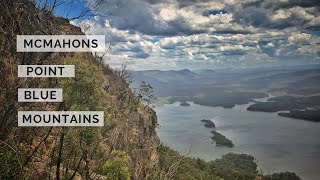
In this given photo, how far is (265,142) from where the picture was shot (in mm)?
152750

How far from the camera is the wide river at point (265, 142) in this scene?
115 m

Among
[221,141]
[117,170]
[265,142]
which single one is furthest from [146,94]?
[265,142]

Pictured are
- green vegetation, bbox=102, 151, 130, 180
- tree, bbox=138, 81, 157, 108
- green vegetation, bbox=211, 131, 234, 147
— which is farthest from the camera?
green vegetation, bbox=211, 131, 234, 147

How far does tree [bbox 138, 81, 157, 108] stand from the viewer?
226 feet

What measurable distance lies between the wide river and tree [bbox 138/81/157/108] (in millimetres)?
33423

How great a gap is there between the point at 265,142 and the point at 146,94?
9992 cm

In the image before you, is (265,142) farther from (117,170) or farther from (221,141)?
(117,170)

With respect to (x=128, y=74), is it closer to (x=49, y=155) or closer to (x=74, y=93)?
(x=49, y=155)

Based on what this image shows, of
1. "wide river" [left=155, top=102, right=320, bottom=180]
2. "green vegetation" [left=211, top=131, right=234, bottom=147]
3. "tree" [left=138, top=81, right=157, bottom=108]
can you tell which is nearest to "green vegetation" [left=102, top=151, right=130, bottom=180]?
"tree" [left=138, top=81, right=157, bottom=108]

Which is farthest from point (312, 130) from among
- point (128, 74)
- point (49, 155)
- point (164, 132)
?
point (49, 155)

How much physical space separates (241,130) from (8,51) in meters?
172

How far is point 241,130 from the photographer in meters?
180

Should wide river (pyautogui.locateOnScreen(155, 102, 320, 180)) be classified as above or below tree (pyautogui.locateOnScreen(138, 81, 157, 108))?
below

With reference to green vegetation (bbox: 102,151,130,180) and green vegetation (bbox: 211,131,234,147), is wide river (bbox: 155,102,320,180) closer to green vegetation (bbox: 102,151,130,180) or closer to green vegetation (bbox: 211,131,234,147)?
green vegetation (bbox: 211,131,234,147)
